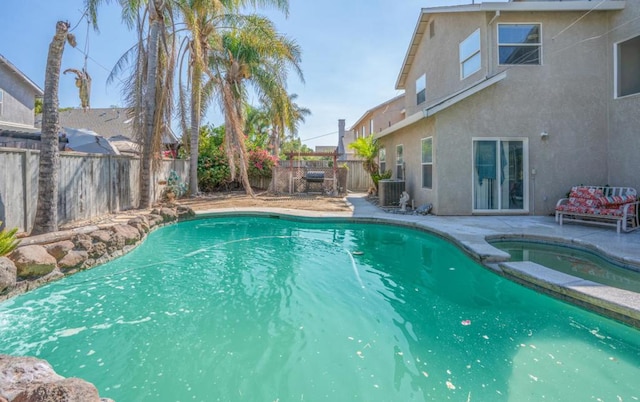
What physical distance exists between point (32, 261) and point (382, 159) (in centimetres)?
1407

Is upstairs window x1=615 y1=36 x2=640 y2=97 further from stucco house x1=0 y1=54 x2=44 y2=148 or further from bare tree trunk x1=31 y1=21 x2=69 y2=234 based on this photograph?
stucco house x1=0 y1=54 x2=44 y2=148

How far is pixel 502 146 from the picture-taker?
9.61m

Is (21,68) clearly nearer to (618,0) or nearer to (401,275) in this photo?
(401,275)

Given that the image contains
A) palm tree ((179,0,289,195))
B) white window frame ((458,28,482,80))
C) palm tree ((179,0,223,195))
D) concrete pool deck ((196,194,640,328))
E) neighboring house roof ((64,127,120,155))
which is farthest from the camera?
neighboring house roof ((64,127,120,155))

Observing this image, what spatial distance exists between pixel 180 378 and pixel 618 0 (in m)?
12.9

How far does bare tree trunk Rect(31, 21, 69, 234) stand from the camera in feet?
20.6

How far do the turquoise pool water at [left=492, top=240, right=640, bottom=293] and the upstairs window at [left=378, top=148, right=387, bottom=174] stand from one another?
365 inches

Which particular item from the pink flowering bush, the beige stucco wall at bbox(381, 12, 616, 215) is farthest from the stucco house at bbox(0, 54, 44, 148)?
the beige stucco wall at bbox(381, 12, 616, 215)

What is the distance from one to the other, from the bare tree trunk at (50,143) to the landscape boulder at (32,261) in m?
1.38

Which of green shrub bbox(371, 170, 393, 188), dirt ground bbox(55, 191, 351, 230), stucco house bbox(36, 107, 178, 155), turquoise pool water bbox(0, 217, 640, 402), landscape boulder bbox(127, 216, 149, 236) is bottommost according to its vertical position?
Result: turquoise pool water bbox(0, 217, 640, 402)

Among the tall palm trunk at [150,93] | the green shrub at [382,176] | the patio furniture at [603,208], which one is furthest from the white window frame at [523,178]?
the tall palm trunk at [150,93]

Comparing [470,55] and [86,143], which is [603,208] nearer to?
[470,55]

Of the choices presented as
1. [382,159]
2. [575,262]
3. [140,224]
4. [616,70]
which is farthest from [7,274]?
[382,159]

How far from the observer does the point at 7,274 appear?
445 cm
